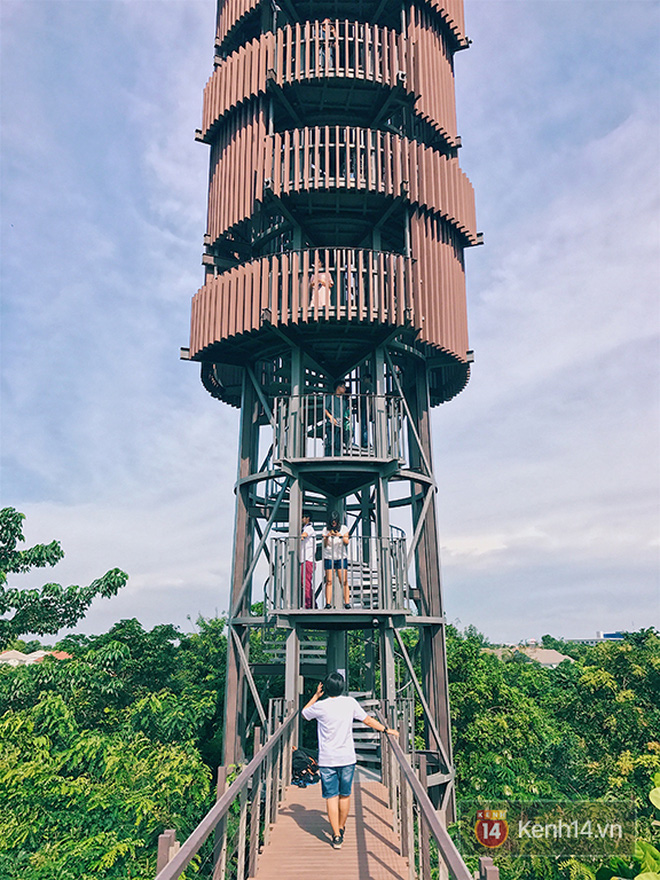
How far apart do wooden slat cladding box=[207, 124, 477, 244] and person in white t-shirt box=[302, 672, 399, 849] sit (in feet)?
32.8

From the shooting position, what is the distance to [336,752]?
5.68 meters

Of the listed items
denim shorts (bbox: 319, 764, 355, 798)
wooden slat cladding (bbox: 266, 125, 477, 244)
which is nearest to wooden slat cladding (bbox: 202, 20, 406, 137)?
wooden slat cladding (bbox: 266, 125, 477, 244)

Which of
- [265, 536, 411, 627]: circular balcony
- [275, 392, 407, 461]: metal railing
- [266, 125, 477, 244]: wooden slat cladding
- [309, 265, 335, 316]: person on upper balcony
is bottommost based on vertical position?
[265, 536, 411, 627]: circular balcony

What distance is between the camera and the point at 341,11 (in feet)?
49.8

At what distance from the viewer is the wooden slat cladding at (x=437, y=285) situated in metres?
13.4

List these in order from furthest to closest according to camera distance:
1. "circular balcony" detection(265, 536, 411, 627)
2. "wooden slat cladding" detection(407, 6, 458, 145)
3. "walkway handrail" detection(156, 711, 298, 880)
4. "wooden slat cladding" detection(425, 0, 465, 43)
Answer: "wooden slat cladding" detection(425, 0, 465, 43) < "wooden slat cladding" detection(407, 6, 458, 145) < "circular balcony" detection(265, 536, 411, 627) < "walkway handrail" detection(156, 711, 298, 880)

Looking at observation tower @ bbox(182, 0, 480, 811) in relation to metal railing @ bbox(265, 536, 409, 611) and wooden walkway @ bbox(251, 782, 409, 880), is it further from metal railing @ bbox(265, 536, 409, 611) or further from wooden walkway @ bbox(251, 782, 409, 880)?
wooden walkway @ bbox(251, 782, 409, 880)

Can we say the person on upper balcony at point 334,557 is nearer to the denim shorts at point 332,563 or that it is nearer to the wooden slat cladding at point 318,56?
the denim shorts at point 332,563

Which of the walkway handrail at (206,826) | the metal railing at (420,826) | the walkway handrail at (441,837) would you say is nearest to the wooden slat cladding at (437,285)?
the metal railing at (420,826)

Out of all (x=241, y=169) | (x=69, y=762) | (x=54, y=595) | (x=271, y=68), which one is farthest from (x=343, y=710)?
(x=54, y=595)

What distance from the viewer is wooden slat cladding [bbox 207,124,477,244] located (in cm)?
1303

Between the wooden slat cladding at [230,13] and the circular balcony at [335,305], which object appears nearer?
the circular balcony at [335,305]

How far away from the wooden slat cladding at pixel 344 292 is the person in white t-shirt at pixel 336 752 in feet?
25.9

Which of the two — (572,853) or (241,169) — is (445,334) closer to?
(241,169)
